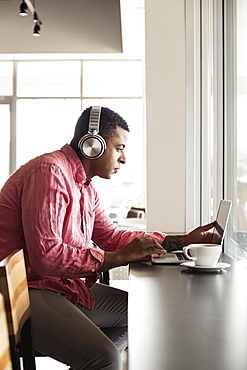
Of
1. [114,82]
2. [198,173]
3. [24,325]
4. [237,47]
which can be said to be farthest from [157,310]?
[114,82]

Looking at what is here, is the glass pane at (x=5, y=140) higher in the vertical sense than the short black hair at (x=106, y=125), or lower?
higher

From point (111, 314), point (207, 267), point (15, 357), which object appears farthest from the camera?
point (111, 314)

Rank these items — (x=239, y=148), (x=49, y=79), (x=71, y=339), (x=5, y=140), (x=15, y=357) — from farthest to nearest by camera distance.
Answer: (x=5, y=140), (x=49, y=79), (x=239, y=148), (x=71, y=339), (x=15, y=357)

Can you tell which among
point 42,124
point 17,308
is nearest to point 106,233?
point 17,308

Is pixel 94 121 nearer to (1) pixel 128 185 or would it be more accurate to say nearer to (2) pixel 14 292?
(2) pixel 14 292

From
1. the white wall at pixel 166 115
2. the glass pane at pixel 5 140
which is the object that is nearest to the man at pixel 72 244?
the white wall at pixel 166 115

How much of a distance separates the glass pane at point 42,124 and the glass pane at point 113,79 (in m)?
0.35

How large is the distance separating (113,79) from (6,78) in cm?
169

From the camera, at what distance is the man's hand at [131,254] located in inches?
71.3

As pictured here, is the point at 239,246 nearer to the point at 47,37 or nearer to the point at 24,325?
the point at 24,325

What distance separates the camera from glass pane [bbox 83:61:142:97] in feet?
28.0

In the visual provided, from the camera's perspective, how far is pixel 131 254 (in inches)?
71.7

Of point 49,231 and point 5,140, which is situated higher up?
Answer: point 5,140

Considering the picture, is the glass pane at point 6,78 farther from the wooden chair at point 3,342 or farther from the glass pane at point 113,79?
the wooden chair at point 3,342
